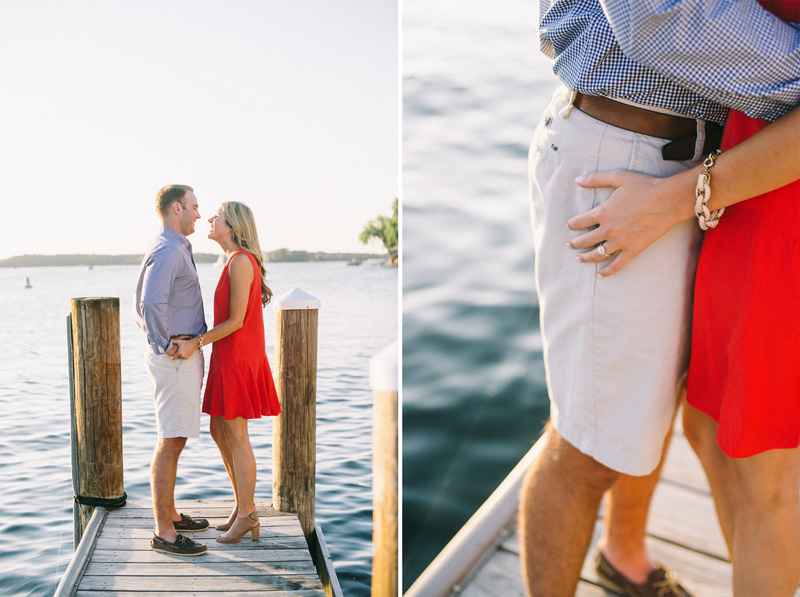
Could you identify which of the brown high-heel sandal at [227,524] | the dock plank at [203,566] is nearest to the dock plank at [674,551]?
the dock plank at [203,566]

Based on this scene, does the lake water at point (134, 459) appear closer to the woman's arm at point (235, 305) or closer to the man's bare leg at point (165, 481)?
the woman's arm at point (235, 305)

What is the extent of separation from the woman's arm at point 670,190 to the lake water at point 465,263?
1355mm

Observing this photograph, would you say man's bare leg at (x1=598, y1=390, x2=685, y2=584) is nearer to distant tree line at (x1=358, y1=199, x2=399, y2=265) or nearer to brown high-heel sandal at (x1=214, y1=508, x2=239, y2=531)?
brown high-heel sandal at (x1=214, y1=508, x2=239, y2=531)

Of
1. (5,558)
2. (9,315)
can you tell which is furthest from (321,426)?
(9,315)

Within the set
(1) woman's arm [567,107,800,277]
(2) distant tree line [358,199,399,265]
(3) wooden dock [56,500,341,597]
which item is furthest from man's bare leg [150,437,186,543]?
(2) distant tree line [358,199,399,265]

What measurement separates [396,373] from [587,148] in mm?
443

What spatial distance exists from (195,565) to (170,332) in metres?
1.00

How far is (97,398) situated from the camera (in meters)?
3.54

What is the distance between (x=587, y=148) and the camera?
1.05 meters

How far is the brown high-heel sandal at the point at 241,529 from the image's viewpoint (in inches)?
124

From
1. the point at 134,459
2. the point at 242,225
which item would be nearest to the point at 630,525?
the point at 242,225

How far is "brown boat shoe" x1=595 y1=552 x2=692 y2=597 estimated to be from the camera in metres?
1.38

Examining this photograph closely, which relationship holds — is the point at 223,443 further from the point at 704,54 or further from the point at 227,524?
the point at 704,54

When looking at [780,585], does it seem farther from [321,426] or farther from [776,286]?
[321,426]
